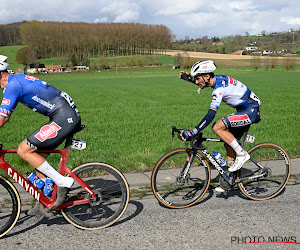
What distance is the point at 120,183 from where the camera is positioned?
14.3ft

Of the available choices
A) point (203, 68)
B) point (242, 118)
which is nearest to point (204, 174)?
point (242, 118)

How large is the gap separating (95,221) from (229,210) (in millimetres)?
1928

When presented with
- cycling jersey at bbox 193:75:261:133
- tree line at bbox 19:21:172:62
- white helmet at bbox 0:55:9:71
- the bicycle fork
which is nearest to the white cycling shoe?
cycling jersey at bbox 193:75:261:133

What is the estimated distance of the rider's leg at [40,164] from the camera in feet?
13.0

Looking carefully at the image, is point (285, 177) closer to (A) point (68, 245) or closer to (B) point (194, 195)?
(B) point (194, 195)

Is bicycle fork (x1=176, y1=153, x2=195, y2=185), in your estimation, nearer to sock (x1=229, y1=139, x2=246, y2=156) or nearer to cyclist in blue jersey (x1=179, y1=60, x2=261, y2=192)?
cyclist in blue jersey (x1=179, y1=60, x2=261, y2=192)

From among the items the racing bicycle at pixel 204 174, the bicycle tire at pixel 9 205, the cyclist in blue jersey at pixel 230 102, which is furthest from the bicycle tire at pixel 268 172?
the bicycle tire at pixel 9 205

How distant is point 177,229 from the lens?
4.20m

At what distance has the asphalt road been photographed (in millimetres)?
3826

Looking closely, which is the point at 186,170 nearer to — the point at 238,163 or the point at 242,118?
the point at 238,163

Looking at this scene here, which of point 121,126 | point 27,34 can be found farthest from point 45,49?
point 121,126

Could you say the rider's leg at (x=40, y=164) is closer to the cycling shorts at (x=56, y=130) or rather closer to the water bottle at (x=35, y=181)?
the cycling shorts at (x=56, y=130)

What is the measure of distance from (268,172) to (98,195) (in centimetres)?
293

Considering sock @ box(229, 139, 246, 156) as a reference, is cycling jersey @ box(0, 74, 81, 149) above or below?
above
